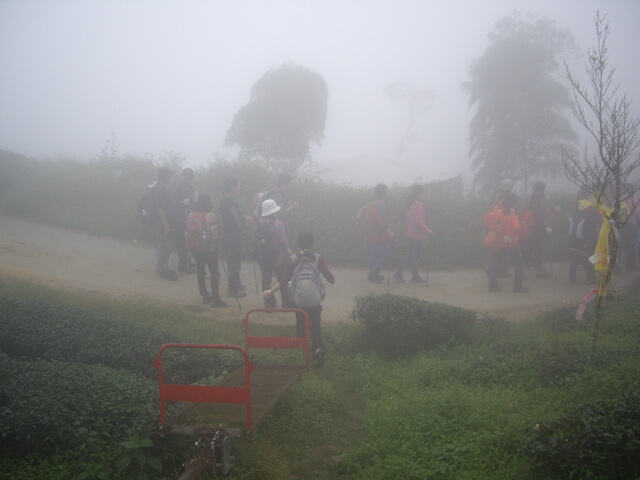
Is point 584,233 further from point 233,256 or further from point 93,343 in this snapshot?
point 93,343

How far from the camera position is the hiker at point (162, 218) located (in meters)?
10.8

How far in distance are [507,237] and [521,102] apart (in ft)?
45.0

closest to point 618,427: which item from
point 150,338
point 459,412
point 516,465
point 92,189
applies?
point 516,465

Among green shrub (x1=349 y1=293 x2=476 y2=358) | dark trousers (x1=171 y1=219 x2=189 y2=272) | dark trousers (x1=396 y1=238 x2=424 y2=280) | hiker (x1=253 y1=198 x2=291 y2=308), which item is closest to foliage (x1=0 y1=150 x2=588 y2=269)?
dark trousers (x1=396 y1=238 x2=424 y2=280)

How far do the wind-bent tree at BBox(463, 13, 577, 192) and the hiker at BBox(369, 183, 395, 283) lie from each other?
12.8 metres

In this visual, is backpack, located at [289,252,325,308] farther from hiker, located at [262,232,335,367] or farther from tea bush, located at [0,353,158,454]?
tea bush, located at [0,353,158,454]

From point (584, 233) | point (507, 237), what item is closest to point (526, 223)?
point (584, 233)

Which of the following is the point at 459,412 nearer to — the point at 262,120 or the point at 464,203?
the point at 464,203

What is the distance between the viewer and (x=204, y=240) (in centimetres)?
917

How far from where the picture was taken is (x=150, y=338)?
6.68 metres

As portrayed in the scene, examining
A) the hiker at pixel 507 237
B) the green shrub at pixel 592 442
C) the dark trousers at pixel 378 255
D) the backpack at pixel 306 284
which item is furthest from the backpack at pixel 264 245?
the green shrub at pixel 592 442

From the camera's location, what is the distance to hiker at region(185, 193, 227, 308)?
9180 mm

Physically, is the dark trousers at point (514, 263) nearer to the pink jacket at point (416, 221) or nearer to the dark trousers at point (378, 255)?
the pink jacket at point (416, 221)

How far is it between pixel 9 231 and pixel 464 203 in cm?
1190
